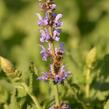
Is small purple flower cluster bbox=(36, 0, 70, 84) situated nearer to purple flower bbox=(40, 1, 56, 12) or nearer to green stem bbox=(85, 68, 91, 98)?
purple flower bbox=(40, 1, 56, 12)

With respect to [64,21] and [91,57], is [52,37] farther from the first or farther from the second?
[64,21]

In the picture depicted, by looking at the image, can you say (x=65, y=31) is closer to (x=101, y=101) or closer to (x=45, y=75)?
(x=101, y=101)

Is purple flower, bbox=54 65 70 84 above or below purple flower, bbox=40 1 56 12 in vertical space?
below

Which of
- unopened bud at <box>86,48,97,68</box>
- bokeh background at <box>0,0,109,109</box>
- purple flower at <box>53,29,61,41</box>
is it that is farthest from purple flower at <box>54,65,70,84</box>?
bokeh background at <box>0,0,109,109</box>

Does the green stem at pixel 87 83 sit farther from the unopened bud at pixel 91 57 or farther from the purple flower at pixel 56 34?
the purple flower at pixel 56 34

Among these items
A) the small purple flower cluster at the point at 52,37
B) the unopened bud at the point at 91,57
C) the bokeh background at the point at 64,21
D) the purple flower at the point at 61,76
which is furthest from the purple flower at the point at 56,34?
the bokeh background at the point at 64,21

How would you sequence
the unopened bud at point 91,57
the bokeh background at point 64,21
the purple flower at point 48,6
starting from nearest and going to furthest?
1. the purple flower at point 48,6
2. the unopened bud at point 91,57
3. the bokeh background at point 64,21

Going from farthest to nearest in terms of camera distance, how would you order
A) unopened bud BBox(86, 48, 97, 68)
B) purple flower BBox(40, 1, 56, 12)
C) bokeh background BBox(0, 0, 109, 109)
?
bokeh background BBox(0, 0, 109, 109) < unopened bud BBox(86, 48, 97, 68) < purple flower BBox(40, 1, 56, 12)

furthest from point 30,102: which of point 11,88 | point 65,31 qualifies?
point 65,31
